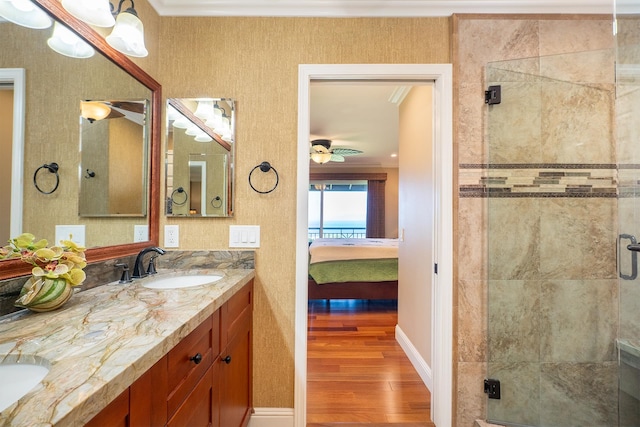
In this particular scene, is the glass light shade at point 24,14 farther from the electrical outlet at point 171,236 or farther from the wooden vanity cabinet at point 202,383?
the wooden vanity cabinet at point 202,383

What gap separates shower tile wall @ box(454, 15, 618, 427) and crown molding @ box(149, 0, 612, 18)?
0.20 feet

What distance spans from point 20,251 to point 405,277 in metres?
2.59

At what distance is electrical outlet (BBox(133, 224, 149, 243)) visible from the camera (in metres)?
1.56

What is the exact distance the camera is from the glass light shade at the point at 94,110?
1242mm

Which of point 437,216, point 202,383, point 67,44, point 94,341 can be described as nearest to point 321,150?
point 437,216

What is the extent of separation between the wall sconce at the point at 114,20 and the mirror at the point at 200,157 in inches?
16.0

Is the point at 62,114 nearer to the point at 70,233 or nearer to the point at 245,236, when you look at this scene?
the point at 70,233

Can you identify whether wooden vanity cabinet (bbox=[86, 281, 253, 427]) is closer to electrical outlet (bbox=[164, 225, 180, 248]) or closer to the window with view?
electrical outlet (bbox=[164, 225, 180, 248])

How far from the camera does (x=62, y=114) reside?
1.13 m

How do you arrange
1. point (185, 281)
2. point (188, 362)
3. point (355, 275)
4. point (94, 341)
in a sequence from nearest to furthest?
point (94, 341)
point (188, 362)
point (185, 281)
point (355, 275)

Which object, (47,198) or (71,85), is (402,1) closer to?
(71,85)

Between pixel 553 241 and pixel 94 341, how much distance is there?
2105 mm

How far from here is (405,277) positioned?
277 centimetres

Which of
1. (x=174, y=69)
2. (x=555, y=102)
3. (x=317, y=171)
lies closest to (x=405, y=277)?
(x=555, y=102)
